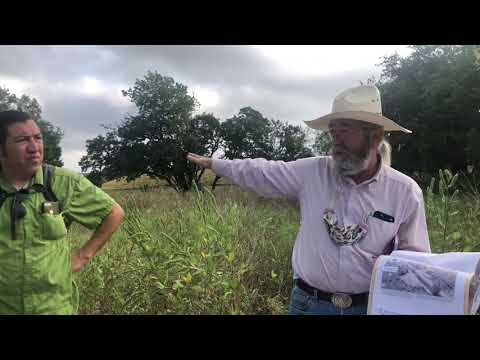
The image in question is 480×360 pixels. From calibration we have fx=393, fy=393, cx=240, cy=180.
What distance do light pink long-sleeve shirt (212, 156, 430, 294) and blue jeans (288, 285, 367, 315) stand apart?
0.08 meters

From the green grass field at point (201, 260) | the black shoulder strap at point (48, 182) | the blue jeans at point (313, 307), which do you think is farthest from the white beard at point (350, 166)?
the black shoulder strap at point (48, 182)

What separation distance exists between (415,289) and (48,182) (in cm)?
171

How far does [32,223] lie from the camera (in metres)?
1.78

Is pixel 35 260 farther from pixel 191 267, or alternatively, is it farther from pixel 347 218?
pixel 347 218

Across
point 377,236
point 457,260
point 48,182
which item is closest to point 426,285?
point 457,260

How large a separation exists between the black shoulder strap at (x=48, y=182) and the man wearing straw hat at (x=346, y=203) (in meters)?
0.87

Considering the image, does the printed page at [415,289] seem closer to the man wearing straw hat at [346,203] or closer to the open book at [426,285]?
the open book at [426,285]

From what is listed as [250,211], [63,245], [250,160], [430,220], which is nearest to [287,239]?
[250,211]

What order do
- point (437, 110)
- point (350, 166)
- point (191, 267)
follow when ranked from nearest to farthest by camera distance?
point (350, 166) → point (191, 267) → point (437, 110)

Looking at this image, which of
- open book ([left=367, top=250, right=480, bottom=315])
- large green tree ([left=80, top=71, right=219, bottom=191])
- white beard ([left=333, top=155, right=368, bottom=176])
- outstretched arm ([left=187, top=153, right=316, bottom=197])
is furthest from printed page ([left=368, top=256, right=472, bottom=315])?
large green tree ([left=80, top=71, right=219, bottom=191])

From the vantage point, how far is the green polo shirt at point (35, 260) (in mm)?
1755

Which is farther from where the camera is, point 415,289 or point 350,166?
point 350,166

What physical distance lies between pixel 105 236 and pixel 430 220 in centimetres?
334

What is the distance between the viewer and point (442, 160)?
17.8m
